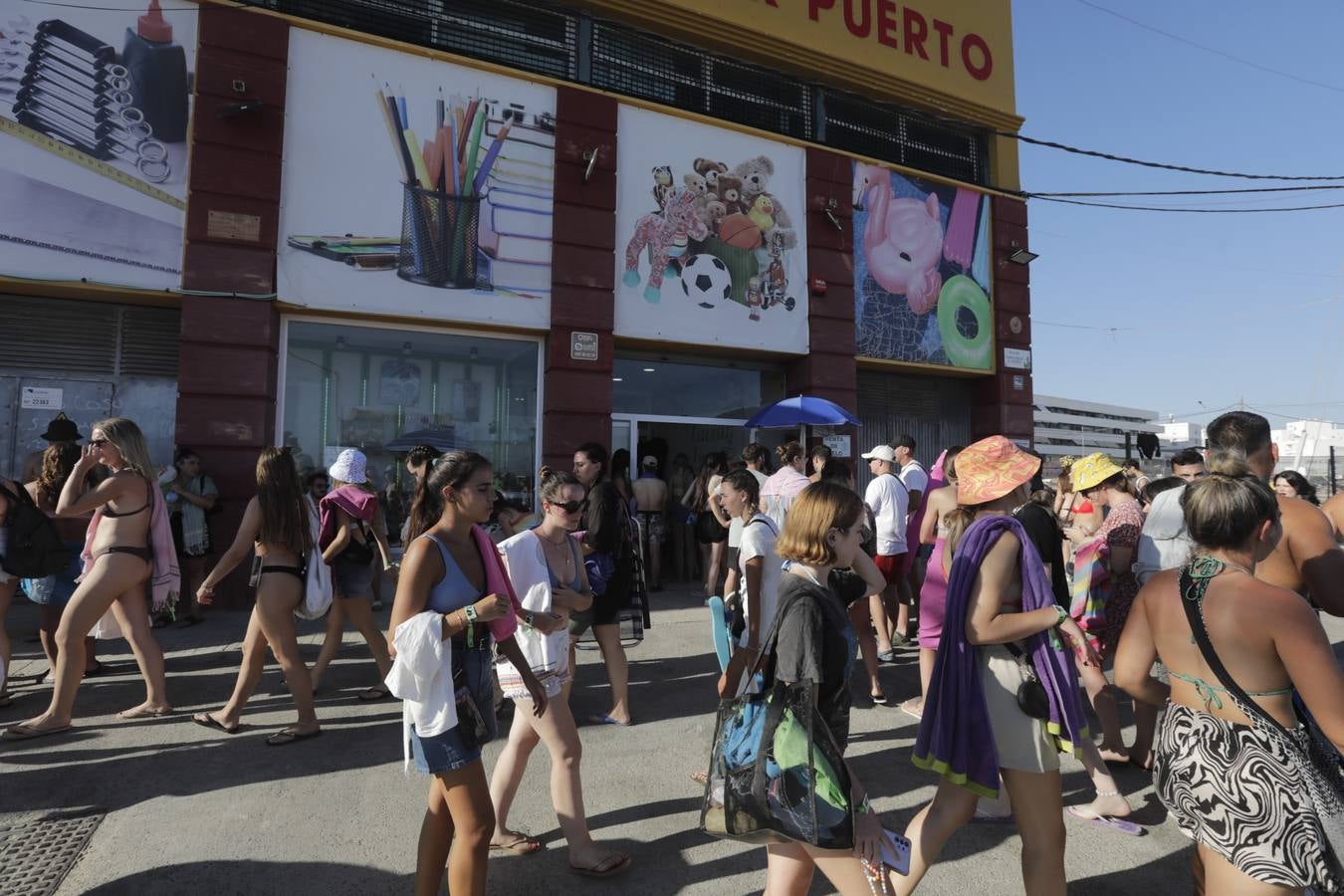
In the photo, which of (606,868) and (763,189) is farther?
(763,189)

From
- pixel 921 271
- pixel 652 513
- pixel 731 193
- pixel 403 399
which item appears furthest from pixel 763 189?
pixel 403 399

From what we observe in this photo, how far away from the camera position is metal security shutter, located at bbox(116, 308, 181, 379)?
27.6 feet

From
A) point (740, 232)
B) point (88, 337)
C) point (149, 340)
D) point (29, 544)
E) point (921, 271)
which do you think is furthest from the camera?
point (921, 271)

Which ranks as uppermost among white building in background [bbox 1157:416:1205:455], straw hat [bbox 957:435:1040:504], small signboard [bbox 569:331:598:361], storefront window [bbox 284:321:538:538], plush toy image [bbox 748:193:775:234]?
white building in background [bbox 1157:416:1205:455]

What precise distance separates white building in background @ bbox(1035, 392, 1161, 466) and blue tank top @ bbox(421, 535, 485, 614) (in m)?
116

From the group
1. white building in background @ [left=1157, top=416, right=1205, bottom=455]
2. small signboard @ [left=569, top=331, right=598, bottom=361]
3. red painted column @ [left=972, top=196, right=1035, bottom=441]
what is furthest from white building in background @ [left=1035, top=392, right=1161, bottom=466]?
small signboard @ [left=569, top=331, right=598, bottom=361]

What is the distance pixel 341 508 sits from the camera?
5.03m

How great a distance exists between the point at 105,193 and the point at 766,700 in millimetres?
9458

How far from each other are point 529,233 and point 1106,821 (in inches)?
348

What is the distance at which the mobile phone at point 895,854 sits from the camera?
205 centimetres

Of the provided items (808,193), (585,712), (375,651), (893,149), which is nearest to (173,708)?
(375,651)

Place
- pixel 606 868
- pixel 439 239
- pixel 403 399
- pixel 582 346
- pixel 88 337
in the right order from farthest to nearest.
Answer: pixel 582 346, pixel 403 399, pixel 439 239, pixel 88 337, pixel 606 868

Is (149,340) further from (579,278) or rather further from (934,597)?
(934,597)

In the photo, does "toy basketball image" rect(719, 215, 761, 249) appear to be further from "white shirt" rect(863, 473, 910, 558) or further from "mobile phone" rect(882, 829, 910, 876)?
"mobile phone" rect(882, 829, 910, 876)
